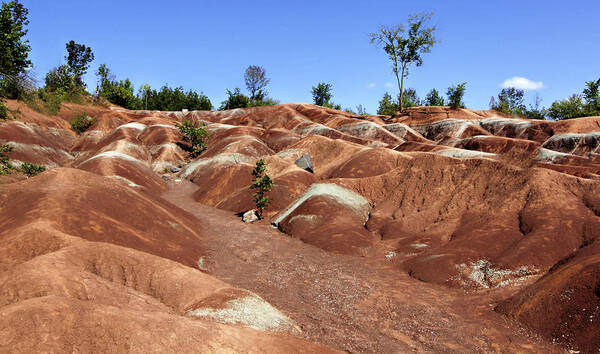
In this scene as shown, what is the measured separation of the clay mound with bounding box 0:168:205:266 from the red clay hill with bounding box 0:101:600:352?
77mm

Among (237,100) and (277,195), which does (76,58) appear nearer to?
(237,100)

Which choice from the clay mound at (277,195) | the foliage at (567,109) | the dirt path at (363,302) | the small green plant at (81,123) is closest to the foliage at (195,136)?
the small green plant at (81,123)

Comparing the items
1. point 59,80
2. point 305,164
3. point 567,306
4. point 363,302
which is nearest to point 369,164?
point 305,164

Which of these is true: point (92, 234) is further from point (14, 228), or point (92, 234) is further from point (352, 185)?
point (352, 185)

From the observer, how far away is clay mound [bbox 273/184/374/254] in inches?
621

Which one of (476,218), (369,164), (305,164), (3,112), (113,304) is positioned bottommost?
(113,304)

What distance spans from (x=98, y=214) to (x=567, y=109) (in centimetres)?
6398

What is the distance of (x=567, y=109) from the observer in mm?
53781

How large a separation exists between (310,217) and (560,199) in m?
10.7

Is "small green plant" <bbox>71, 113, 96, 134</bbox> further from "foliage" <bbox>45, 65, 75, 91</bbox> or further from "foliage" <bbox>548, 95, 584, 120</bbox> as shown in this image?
"foliage" <bbox>548, 95, 584, 120</bbox>

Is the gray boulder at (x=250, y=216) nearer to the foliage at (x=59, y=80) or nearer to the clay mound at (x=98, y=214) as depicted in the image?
the clay mound at (x=98, y=214)

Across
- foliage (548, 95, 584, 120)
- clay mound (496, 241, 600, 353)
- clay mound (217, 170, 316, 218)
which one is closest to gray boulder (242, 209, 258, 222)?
clay mound (217, 170, 316, 218)

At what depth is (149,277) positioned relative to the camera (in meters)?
8.45

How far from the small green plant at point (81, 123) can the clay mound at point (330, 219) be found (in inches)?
1732
